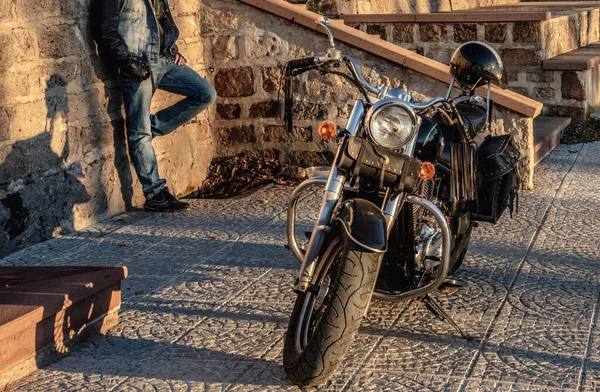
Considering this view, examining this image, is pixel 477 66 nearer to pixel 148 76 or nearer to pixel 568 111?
pixel 148 76

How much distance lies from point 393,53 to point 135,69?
2098mm

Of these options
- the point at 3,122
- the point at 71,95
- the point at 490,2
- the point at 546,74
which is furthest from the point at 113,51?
the point at 490,2

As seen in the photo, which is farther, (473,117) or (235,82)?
(235,82)

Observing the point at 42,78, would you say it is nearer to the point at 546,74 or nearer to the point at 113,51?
the point at 113,51

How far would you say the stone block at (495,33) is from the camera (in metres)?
9.98

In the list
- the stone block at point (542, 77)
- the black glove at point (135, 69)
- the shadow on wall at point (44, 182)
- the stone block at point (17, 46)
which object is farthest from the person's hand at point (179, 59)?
the stone block at point (542, 77)

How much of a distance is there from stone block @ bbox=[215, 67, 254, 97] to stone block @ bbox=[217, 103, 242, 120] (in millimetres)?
88

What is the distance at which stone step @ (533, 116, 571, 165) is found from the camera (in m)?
8.98

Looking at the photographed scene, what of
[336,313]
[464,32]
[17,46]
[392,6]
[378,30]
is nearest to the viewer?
[336,313]

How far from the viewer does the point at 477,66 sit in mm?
5059

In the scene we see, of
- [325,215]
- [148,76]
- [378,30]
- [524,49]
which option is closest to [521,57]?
[524,49]

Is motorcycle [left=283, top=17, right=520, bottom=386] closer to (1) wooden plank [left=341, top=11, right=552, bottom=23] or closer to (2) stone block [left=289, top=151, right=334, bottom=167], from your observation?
(2) stone block [left=289, top=151, right=334, bottom=167]

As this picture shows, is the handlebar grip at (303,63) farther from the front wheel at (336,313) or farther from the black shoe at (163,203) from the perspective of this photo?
the black shoe at (163,203)

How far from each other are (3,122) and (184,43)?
2425 mm
